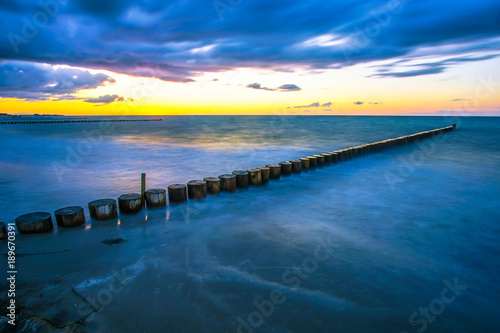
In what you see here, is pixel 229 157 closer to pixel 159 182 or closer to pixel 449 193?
pixel 159 182

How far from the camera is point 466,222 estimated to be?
6.05 m

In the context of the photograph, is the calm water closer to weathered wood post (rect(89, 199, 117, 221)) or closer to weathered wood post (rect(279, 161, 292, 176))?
weathered wood post (rect(89, 199, 117, 221))

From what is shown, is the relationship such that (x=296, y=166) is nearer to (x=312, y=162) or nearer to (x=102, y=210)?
(x=312, y=162)

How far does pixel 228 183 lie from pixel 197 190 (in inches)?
41.4

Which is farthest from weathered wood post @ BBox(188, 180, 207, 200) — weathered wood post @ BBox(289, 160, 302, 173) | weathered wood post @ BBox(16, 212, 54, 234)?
weathered wood post @ BBox(289, 160, 302, 173)

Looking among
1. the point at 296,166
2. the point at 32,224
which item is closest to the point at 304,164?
the point at 296,166

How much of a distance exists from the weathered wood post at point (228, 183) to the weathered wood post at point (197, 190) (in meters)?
0.75

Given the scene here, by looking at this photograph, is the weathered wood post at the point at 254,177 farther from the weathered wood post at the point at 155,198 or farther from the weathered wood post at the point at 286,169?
the weathered wood post at the point at 155,198

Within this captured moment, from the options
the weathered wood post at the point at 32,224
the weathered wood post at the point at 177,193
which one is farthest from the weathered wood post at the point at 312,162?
the weathered wood post at the point at 32,224

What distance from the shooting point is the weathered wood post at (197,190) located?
693 centimetres

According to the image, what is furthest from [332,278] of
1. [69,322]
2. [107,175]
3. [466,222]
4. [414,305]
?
[107,175]

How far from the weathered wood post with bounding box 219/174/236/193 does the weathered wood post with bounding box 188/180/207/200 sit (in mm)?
747

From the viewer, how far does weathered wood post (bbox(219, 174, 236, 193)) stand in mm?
7648

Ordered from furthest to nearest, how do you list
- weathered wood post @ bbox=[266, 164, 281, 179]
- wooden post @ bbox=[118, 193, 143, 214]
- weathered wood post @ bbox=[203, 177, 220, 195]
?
1. weathered wood post @ bbox=[266, 164, 281, 179]
2. weathered wood post @ bbox=[203, 177, 220, 195]
3. wooden post @ bbox=[118, 193, 143, 214]
